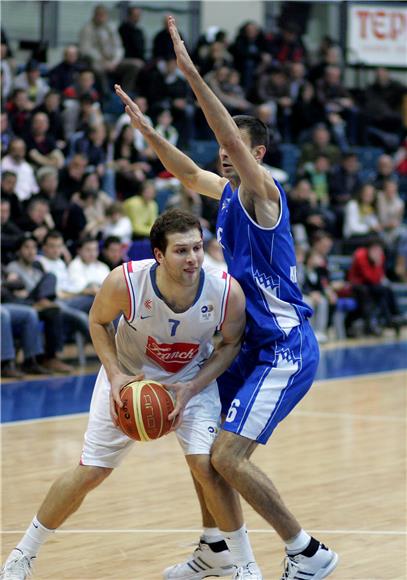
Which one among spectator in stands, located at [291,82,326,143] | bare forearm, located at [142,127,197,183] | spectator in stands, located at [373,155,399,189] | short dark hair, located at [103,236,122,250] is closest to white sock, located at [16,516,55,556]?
bare forearm, located at [142,127,197,183]

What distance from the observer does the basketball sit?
15.9 feet

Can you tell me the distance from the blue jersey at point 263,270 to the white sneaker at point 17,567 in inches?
56.1

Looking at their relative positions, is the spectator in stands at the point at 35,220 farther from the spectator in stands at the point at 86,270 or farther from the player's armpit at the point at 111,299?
the player's armpit at the point at 111,299

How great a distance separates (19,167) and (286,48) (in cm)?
886

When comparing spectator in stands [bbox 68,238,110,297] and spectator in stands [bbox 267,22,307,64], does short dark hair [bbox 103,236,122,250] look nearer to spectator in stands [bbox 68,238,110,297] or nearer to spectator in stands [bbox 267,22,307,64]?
spectator in stands [bbox 68,238,110,297]

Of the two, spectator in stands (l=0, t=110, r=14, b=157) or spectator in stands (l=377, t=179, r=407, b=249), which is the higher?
spectator in stands (l=0, t=110, r=14, b=157)

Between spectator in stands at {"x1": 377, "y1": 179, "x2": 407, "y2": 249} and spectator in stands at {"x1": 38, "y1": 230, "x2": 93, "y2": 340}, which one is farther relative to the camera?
spectator in stands at {"x1": 377, "y1": 179, "x2": 407, "y2": 249}

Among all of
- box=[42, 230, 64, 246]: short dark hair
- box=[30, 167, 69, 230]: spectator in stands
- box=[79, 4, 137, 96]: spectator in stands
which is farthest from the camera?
box=[79, 4, 137, 96]: spectator in stands

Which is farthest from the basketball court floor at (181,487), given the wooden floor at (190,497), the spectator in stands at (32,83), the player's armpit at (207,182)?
the spectator in stands at (32,83)

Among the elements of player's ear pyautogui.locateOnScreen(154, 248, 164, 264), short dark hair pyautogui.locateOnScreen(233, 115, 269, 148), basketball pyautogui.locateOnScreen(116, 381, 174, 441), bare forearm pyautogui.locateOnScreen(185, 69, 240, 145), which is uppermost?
bare forearm pyautogui.locateOnScreen(185, 69, 240, 145)

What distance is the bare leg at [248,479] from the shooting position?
4926 millimetres

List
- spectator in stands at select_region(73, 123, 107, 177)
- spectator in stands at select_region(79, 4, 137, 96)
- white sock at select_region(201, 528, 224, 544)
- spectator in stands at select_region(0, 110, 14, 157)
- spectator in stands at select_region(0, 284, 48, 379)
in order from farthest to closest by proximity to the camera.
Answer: spectator in stands at select_region(79, 4, 137, 96) < spectator in stands at select_region(73, 123, 107, 177) < spectator in stands at select_region(0, 110, 14, 157) < spectator in stands at select_region(0, 284, 48, 379) < white sock at select_region(201, 528, 224, 544)

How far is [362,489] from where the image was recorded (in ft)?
23.7

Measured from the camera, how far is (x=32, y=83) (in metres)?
15.4
